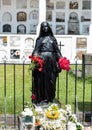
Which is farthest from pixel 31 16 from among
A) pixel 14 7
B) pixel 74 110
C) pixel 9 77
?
pixel 74 110

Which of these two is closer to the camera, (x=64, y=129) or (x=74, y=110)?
(x=64, y=129)

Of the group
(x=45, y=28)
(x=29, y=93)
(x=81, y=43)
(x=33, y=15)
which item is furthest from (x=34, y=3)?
(x=45, y=28)

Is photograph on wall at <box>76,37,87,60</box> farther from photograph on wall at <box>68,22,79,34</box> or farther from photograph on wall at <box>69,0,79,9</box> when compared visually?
photograph on wall at <box>69,0,79,9</box>

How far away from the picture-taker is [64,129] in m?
7.17

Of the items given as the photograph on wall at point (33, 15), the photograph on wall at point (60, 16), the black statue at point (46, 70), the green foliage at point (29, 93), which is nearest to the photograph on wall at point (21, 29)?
the photograph on wall at point (33, 15)

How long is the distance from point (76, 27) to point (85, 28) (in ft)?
1.14

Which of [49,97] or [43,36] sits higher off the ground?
[43,36]

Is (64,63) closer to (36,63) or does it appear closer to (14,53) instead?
(36,63)

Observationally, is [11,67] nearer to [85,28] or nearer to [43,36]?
[85,28]

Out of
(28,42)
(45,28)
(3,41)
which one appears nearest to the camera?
(45,28)

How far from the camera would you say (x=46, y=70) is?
25.9ft

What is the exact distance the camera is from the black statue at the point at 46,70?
789cm

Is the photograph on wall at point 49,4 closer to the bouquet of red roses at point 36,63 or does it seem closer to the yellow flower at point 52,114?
the bouquet of red roses at point 36,63

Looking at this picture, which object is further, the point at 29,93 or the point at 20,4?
the point at 20,4
